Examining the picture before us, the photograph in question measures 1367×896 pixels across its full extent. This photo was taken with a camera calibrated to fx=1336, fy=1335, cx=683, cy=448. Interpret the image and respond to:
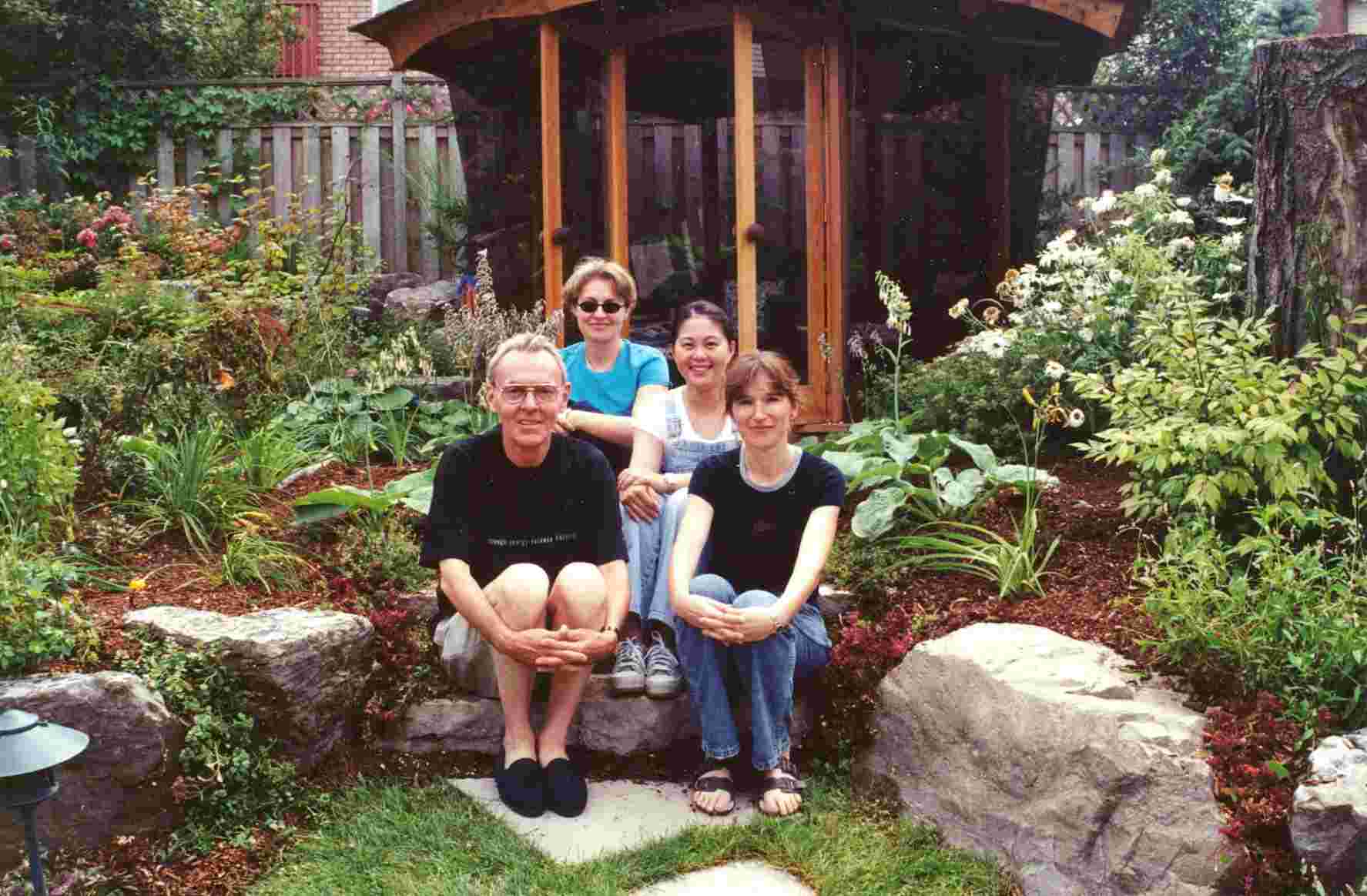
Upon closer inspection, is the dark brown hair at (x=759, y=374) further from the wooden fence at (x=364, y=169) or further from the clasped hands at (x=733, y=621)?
the wooden fence at (x=364, y=169)

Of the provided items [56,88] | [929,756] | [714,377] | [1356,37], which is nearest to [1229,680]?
[929,756]

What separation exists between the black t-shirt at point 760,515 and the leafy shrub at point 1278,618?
94cm

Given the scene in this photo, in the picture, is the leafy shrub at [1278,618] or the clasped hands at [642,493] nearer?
the leafy shrub at [1278,618]

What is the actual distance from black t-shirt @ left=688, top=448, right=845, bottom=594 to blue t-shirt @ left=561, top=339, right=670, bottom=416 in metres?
0.79

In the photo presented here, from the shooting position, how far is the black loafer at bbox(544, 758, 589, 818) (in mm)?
3615

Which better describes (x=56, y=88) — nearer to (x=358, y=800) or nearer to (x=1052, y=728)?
(x=358, y=800)

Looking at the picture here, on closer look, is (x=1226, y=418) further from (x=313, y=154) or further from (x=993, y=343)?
(x=313, y=154)

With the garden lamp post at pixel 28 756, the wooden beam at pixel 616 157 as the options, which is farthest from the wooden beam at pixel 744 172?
the garden lamp post at pixel 28 756

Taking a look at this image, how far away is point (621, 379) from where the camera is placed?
15.0 feet

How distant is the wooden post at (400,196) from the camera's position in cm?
1079

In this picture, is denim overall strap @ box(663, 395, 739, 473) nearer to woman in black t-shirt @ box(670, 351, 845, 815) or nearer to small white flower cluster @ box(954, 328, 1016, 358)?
woman in black t-shirt @ box(670, 351, 845, 815)

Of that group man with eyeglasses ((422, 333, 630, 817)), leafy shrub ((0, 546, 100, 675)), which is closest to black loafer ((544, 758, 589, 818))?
man with eyeglasses ((422, 333, 630, 817))

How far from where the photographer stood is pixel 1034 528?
4.15 metres

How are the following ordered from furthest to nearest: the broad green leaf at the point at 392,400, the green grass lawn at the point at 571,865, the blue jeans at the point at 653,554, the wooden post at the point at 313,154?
the wooden post at the point at 313,154, the broad green leaf at the point at 392,400, the blue jeans at the point at 653,554, the green grass lawn at the point at 571,865
